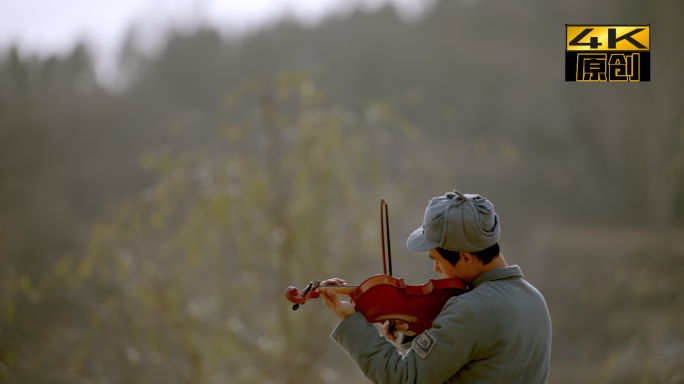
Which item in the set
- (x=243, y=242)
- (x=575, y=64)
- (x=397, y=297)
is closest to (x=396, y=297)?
(x=397, y=297)

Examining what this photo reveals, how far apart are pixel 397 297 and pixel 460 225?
16cm

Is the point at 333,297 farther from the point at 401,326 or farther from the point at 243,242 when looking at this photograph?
the point at 243,242

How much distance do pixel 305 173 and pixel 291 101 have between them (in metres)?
1.61

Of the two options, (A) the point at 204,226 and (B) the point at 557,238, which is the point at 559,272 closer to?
(B) the point at 557,238

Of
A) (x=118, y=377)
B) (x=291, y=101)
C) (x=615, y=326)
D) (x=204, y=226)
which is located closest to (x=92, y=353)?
(x=118, y=377)

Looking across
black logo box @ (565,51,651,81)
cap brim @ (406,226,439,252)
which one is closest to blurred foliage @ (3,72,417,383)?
black logo box @ (565,51,651,81)

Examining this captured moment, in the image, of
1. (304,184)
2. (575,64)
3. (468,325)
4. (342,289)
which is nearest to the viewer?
(468,325)

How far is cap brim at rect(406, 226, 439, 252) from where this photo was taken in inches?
32.6

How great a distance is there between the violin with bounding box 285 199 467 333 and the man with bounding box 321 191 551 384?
23 mm

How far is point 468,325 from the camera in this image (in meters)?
0.75

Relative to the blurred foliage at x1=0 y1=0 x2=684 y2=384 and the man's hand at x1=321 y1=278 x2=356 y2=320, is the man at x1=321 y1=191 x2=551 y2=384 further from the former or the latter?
the blurred foliage at x1=0 y1=0 x2=684 y2=384

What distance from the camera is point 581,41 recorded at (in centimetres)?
199

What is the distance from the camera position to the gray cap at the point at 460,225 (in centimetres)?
80

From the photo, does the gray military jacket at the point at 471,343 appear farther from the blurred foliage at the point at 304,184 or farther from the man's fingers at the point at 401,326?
the blurred foliage at the point at 304,184
